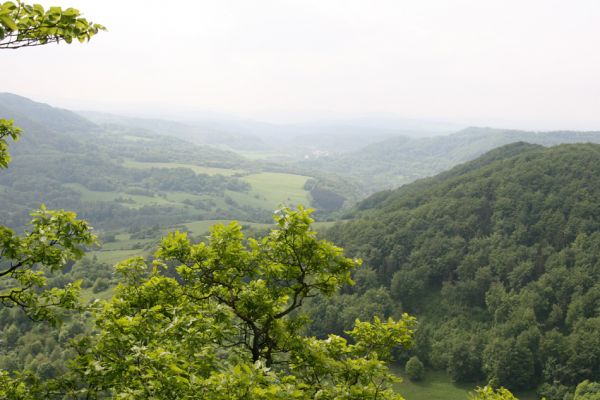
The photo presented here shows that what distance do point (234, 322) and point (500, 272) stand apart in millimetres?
122969

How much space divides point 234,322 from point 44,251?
605 cm

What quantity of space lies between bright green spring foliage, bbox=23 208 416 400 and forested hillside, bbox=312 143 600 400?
92.3 m

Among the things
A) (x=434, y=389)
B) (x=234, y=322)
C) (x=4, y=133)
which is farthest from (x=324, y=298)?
(x=434, y=389)

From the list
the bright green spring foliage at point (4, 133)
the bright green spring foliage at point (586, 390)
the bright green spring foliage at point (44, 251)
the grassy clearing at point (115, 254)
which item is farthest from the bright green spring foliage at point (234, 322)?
the grassy clearing at point (115, 254)

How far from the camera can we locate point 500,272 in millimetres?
120188

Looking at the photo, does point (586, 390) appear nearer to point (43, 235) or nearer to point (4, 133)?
point (43, 235)

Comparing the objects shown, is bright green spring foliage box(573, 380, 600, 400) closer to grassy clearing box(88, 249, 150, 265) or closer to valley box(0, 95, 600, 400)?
valley box(0, 95, 600, 400)

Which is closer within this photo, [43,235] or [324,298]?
Result: [43,235]

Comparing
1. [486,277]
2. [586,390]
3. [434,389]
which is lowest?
[434,389]

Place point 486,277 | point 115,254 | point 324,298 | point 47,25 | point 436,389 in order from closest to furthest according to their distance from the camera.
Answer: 1. point 47,25
2. point 324,298
3. point 436,389
4. point 486,277
5. point 115,254

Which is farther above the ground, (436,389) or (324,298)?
(324,298)

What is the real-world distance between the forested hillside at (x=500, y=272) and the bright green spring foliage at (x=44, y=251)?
9819 cm

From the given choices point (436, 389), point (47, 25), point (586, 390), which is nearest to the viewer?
point (47, 25)

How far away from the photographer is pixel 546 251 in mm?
118250
